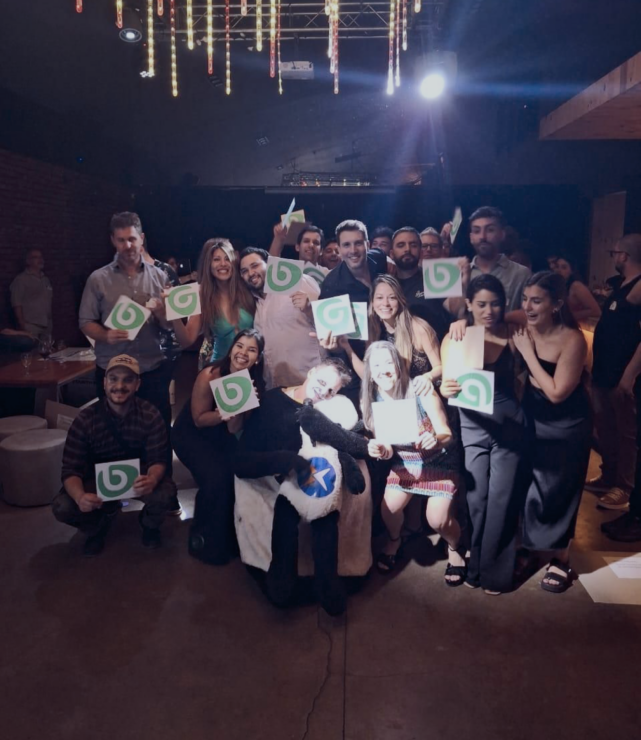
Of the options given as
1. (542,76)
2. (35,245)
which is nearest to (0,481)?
(35,245)

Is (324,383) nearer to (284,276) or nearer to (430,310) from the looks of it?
(284,276)

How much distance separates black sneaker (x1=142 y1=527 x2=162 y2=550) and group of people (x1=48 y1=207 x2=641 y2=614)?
0.14ft

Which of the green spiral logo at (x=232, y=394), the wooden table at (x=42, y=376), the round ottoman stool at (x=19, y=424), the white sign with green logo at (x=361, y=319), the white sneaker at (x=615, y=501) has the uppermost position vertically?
the white sign with green logo at (x=361, y=319)

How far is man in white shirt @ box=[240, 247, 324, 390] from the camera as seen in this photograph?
3016 mm

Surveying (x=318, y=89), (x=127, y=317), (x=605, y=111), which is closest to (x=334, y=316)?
(x=127, y=317)

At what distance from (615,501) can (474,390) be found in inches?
58.5

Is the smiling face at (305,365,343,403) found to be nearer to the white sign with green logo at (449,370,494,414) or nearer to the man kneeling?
the white sign with green logo at (449,370,494,414)

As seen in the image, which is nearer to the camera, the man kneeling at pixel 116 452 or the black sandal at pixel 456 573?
the black sandal at pixel 456 573

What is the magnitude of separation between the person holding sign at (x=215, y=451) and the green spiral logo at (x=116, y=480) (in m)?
0.24

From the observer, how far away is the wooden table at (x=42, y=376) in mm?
3754

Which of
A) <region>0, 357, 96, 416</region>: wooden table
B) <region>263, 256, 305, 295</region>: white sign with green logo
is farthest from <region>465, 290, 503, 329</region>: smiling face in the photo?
<region>0, 357, 96, 416</region>: wooden table

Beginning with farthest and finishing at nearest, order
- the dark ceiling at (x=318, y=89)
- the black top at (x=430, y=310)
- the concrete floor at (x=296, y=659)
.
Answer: the dark ceiling at (x=318, y=89)
the black top at (x=430, y=310)
the concrete floor at (x=296, y=659)

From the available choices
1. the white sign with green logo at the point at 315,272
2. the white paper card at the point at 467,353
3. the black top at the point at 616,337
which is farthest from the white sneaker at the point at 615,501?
the white sign with green logo at the point at 315,272

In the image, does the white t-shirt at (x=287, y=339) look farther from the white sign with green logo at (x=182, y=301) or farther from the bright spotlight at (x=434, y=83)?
the bright spotlight at (x=434, y=83)
